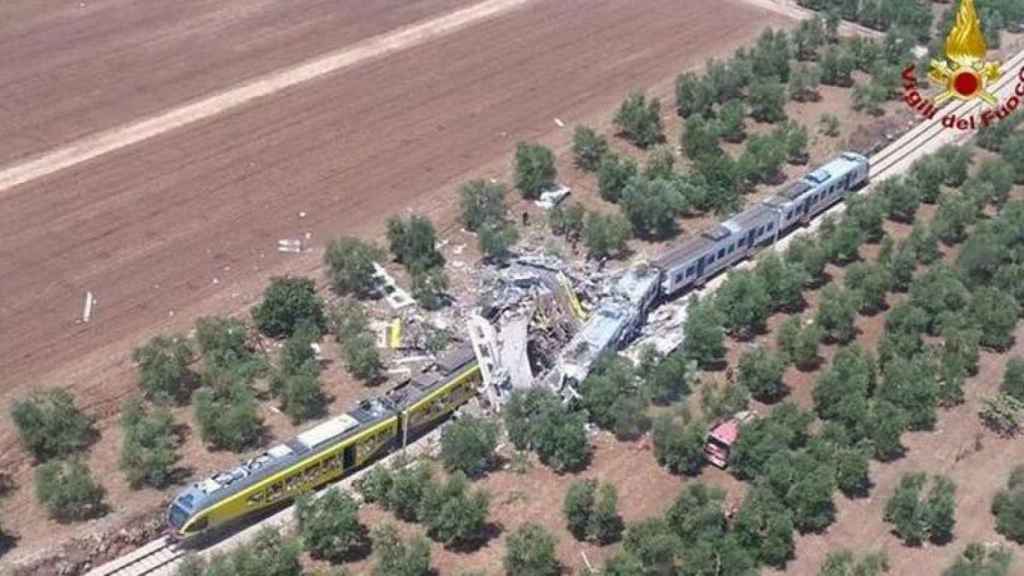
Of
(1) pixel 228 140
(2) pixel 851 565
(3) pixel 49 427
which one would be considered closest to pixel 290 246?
(1) pixel 228 140

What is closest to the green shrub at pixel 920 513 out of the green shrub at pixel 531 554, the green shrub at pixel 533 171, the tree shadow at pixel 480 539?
the green shrub at pixel 531 554

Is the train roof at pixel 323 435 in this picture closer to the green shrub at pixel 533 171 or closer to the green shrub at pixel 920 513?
the green shrub at pixel 533 171

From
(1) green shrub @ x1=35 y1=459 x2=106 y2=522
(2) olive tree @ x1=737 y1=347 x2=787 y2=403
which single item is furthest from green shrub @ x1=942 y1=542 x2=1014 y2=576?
(1) green shrub @ x1=35 y1=459 x2=106 y2=522

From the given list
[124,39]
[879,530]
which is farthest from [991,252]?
[124,39]

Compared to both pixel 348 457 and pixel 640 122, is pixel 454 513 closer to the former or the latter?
pixel 348 457

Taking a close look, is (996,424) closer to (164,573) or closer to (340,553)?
(340,553)

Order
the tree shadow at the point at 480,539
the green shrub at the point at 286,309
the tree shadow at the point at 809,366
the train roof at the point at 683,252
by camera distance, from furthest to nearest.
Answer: the train roof at the point at 683,252 < the green shrub at the point at 286,309 < the tree shadow at the point at 809,366 < the tree shadow at the point at 480,539

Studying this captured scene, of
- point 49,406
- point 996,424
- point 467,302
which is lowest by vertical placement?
point 996,424
